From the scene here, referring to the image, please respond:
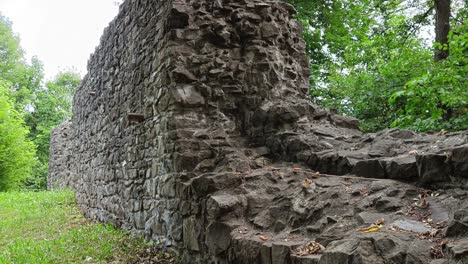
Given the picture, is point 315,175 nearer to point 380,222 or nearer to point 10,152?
point 380,222

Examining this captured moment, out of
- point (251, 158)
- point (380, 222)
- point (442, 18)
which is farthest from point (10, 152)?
point (380, 222)

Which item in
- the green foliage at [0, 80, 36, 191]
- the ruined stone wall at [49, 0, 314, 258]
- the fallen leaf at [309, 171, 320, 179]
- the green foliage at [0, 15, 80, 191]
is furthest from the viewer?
the green foliage at [0, 15, 80, 191]

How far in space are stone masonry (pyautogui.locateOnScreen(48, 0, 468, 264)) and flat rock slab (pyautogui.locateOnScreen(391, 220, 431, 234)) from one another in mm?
11

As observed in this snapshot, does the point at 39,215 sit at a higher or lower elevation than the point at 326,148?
lower

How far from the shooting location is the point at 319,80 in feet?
41.9

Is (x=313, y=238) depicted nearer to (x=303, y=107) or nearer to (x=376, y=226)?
(x=376, y=226)

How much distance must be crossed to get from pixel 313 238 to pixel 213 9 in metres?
3.35

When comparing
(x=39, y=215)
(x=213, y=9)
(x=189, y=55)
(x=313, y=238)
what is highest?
(x=213, y=9)

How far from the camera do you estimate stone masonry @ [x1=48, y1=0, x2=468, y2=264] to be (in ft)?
8.63

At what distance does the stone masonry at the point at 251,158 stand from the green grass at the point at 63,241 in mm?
290

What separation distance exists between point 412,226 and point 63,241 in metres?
5.44

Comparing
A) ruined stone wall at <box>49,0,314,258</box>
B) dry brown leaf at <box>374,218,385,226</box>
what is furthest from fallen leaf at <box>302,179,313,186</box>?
dry brown leaf at <box>374,218,385,226</box>

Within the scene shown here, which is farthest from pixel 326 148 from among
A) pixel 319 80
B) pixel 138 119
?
pixel 319 80

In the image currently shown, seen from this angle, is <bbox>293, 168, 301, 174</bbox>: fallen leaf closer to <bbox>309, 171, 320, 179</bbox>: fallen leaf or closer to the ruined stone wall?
<bbox>309, 171, 320, 179</bbox>: fallen leaf
